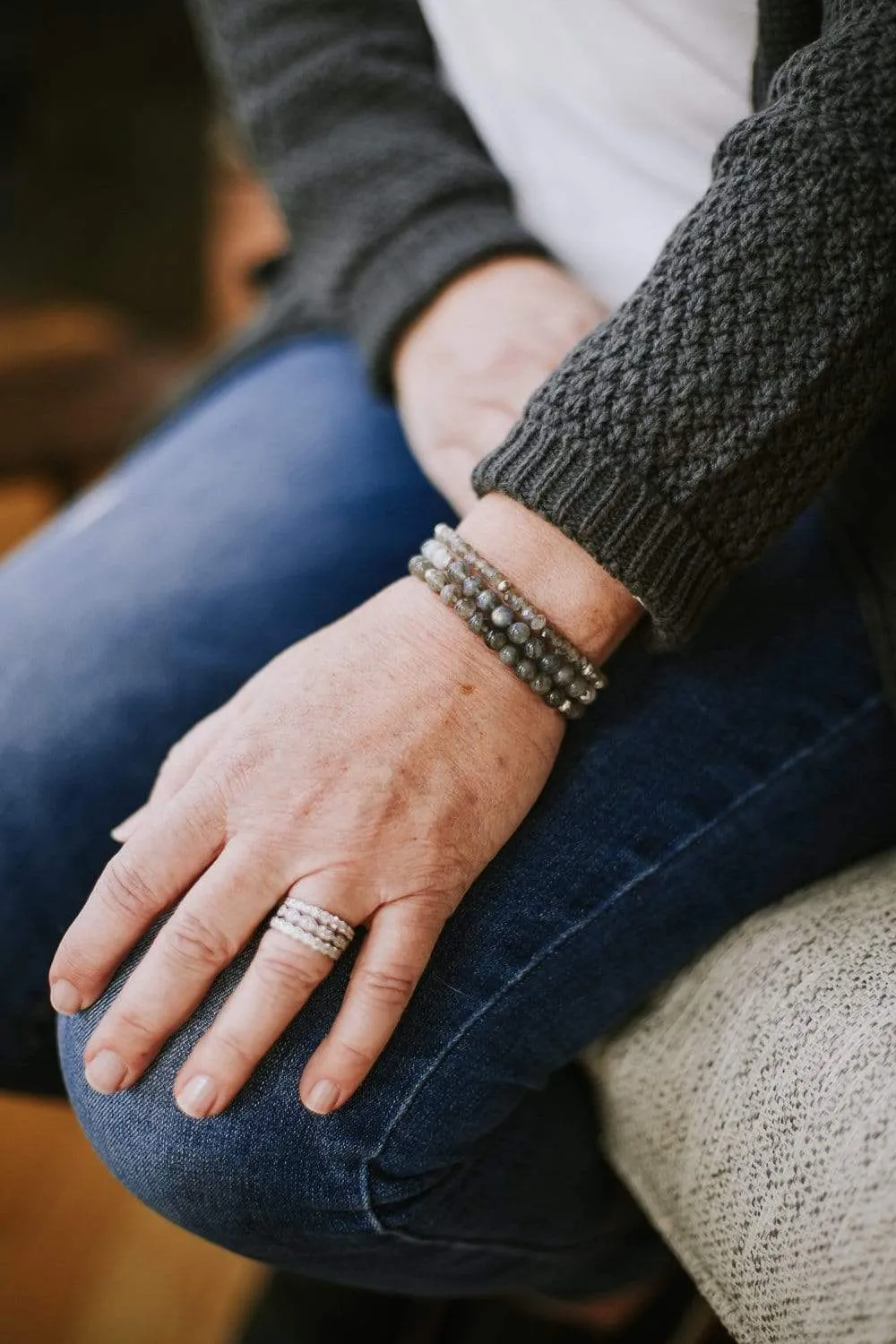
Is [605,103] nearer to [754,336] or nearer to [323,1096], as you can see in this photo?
[754,336]

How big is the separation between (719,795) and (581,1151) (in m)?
0.24

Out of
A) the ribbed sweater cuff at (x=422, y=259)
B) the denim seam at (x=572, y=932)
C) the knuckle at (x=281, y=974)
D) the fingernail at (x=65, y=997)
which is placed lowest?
the denim seam at (x=572, y=932)

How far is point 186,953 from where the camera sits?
1.60ft

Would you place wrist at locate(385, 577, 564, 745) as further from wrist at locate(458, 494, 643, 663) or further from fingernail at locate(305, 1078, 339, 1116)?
fingernail at locate(305, 1078, 339, 1116)

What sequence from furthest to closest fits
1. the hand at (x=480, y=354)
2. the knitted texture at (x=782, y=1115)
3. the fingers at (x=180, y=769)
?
the hand at (x=480, y=354) → the fingers at (x=180, y=769) → the knitted texture at (x=782, y=1115)

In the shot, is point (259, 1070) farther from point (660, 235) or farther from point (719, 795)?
point (660, 235)

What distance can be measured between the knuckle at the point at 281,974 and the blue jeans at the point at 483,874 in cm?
3

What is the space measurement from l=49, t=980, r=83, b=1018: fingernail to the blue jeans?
0.04 feet

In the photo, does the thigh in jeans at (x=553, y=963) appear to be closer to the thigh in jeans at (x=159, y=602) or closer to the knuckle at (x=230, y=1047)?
the knuckle at (x=230, y=1047)

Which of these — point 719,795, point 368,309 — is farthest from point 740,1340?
point 368,309

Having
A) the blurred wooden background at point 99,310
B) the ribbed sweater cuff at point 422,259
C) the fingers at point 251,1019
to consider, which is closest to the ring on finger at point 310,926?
the fingers at point 251,1019

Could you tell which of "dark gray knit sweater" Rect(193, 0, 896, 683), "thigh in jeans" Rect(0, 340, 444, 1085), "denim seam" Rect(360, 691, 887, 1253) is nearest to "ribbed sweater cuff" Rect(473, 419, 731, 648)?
"dark gray knit sweater" Rect(193, 0, 896, 683)

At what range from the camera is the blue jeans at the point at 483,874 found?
515mm

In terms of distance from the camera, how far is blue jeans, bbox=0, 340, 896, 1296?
51 cm
